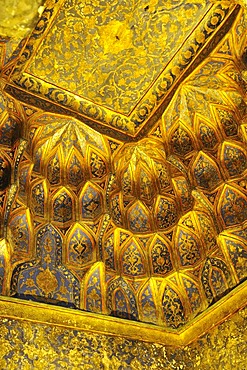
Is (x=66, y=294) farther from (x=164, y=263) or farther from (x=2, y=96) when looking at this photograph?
(x=2, y=96)

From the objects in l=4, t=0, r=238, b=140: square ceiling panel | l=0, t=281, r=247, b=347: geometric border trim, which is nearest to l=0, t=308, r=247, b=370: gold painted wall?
l=0, t=281, r=247, b=347: geometric border trim

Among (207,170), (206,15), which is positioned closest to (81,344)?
(207,170)

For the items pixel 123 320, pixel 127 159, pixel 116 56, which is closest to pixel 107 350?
pixel 123 320

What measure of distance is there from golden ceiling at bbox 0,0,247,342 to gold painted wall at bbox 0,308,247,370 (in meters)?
0.48

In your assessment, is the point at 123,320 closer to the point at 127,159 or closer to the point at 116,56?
the point at 127,159

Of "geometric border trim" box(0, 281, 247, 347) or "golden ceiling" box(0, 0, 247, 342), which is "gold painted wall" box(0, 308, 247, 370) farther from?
Answer: "golden ceiling" box(0, 0, 247, 342)

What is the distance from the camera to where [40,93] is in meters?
7.37

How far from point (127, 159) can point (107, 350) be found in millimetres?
3171

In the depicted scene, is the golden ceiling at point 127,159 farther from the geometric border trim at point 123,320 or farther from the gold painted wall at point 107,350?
the gold painted wall at point 107,350

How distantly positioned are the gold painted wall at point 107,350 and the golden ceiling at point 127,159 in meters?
0.48

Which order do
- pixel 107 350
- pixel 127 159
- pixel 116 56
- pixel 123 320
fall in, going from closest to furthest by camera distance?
pixel 116 56 → pixel 107 350 → pixel 123 320 → pixel 127 159

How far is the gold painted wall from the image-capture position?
6789 mm

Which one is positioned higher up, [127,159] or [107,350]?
[127,159]

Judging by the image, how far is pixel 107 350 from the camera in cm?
741
